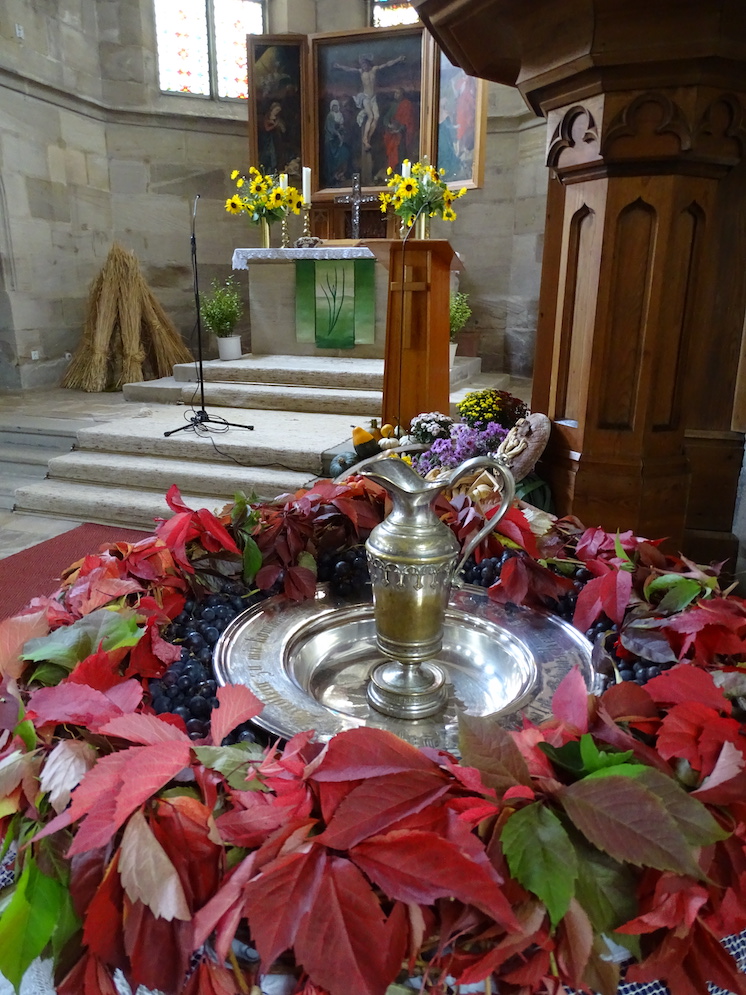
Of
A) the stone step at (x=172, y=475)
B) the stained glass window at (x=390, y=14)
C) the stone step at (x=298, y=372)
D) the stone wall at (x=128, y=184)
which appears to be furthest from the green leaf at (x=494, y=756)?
the stained glass window at (x=390, y=14)

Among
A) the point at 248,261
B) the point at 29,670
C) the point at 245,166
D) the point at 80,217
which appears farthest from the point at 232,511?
the point at 245,166

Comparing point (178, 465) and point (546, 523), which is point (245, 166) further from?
point (546, 523)

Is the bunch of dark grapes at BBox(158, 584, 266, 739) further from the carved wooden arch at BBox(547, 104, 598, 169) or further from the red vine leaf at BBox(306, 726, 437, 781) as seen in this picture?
the carved wooden arch at BBox(547, 104, 598, 169)

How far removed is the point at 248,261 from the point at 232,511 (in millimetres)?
4781

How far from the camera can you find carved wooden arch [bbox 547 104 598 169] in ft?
6.48

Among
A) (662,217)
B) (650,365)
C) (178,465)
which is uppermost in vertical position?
(662,217)

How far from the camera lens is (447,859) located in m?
0.53

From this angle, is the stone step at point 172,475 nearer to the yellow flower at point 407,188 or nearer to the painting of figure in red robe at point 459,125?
the yellow flower at point 407,188

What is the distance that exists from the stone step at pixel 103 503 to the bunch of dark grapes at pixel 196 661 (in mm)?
2383

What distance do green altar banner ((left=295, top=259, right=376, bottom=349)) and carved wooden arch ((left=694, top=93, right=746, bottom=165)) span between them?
141 inches

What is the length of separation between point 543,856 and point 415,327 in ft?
11.0

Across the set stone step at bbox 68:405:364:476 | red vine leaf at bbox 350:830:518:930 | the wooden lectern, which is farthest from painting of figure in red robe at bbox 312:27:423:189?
red vine leaf at bbox 350:830:518:930

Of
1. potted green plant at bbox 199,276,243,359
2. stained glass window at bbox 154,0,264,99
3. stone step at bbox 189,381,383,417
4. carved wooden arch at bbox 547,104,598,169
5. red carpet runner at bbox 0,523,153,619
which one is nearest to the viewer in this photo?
carved wooden arch at bbox 547,104,598,169

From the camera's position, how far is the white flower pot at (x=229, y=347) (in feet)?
19.3
